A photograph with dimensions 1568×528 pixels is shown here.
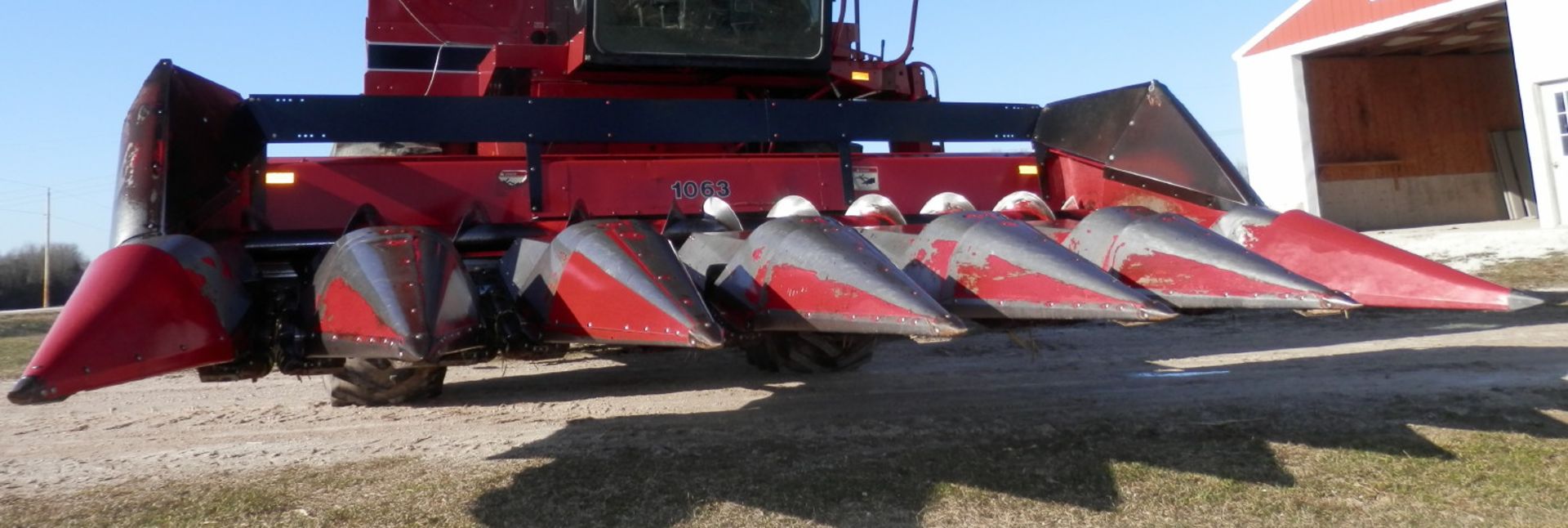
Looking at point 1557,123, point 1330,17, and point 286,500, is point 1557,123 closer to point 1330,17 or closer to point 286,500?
point 1330,17

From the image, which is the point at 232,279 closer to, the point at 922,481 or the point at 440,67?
the point at 922,481

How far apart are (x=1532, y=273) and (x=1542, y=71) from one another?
16.4ft

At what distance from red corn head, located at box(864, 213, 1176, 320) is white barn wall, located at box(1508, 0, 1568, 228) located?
1396 centimetres

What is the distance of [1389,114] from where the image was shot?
19.7 m

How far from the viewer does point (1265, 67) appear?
713 inches

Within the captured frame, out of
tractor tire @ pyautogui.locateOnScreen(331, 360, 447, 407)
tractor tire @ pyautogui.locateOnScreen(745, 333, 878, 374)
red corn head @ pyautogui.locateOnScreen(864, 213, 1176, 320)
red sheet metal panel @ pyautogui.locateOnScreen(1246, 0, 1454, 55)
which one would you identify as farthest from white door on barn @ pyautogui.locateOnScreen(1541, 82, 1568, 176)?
tractor tire @ pyautogui.locateOnScreen(331, 360, 447, 407)

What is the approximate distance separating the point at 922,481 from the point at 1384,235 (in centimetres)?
1600

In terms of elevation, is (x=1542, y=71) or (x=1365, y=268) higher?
(x=1542, y=71)

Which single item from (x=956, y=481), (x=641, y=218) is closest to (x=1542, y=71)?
(x=641, y=218)

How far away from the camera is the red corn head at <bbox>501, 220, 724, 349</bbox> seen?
2.68m

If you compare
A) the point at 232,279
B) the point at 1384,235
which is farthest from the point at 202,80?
the point at 1384,235

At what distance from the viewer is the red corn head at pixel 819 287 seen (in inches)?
105

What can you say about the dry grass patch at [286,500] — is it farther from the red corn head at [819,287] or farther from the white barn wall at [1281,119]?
the white barn wall at [1281,119]

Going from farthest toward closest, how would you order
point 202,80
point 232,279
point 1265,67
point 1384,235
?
point 1265,67
point 1384,235
point 202,80
point 232,279
